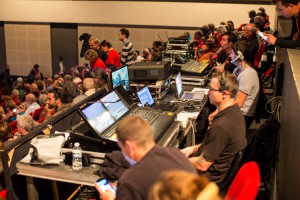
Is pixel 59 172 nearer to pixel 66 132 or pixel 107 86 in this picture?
pixel 66 132

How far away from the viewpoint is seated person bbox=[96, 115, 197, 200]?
190 centimetres

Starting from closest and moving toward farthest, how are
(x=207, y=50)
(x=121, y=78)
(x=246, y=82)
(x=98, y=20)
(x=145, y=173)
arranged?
(x=145, y=173), (x=121, y=78), (x=246, y=82), (x=207, y=50), (x=98, y=20)

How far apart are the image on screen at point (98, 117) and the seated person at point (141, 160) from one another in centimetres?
89

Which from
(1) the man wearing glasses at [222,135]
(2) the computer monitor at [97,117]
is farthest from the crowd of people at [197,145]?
(2) the computer monitor at [97,117]

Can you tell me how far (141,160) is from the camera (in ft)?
6.52

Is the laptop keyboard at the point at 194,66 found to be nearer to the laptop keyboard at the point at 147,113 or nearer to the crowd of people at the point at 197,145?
the crowd of people at the point at 197,145

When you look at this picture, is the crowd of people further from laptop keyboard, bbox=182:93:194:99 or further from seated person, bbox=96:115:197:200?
laptop keyboard, bbox=182:93:194:99

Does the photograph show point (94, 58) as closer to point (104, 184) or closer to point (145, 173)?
point (104, 184)

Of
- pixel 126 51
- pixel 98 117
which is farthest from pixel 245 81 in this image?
pixel 126 51

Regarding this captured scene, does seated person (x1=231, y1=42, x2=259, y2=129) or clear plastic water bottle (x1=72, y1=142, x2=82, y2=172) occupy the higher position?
seated person (x1=231, y1=42, x2=259, y2=129)

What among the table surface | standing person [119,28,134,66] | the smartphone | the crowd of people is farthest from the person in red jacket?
the smartphone

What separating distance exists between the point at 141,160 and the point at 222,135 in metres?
1.01

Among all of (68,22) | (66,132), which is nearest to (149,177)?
(66,132)

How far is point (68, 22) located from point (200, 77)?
29.4ft
